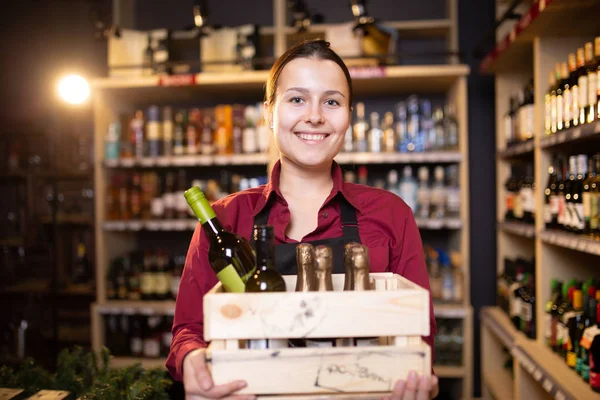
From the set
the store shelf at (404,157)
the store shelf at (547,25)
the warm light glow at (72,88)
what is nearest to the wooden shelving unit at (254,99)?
the store shelf at (404,157)

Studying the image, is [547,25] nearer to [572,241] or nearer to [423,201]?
[572,241]

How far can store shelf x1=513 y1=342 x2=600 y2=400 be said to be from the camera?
2.01 metres

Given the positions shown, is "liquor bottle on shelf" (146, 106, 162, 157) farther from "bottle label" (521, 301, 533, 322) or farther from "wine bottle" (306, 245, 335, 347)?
"wine bottle" (306, 245, 335, 347)

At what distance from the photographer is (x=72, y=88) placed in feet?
12.2

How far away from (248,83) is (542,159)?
1.81 meters

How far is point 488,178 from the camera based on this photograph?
4.05 meters

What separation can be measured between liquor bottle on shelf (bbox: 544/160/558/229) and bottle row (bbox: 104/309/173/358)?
7.84 feet

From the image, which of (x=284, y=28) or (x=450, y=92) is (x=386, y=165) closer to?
(x=450, y=92)

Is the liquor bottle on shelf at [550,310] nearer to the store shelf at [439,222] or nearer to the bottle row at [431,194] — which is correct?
the store shelf at [439,222]

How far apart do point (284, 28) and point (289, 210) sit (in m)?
2.42

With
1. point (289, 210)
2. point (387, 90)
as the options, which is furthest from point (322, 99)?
point (387, 90)

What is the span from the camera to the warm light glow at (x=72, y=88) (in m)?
3.70

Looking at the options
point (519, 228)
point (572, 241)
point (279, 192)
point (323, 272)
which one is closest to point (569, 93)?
point (572, 241)

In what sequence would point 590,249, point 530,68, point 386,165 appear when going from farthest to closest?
point 386,165
point 530,68
point 590,249
